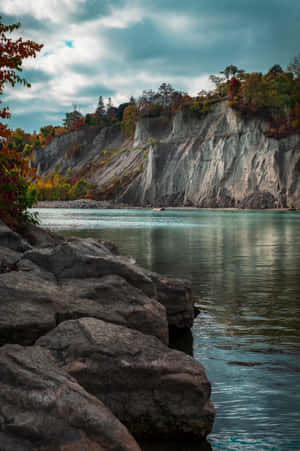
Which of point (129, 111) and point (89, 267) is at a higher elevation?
point (129, 111)

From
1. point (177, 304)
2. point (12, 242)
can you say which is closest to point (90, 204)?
point (12, 242)

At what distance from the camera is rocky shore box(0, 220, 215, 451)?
11.8ft

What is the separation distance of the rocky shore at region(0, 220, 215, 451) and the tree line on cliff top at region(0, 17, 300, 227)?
3562 mm

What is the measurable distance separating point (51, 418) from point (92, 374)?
1.12m

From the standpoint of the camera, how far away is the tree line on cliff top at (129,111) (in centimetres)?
913

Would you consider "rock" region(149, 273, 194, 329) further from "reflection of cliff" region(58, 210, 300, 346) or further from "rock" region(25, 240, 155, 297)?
"rock" region(25, 240, 155, 297)

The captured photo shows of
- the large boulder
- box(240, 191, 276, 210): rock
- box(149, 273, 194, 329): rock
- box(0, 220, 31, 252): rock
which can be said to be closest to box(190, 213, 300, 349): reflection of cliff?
box(149, 273, 194, 329): rock

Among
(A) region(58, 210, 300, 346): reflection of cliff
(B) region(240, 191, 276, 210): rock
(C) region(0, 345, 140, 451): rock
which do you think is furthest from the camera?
(B) region(240, 191, 276, 210): rock

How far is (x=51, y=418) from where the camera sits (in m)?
3.56

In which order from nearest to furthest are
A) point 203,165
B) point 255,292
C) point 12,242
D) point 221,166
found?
point 12,242, point 255,292, point 221,166, point 203,165

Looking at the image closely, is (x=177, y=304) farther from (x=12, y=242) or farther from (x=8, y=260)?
(x=12, y=242)

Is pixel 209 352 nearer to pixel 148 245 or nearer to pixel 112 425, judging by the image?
pixel 112 425

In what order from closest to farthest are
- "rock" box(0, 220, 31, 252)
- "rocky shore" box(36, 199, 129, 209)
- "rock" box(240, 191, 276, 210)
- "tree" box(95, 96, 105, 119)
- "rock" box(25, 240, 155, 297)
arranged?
"rock" box(25, 240, 155, 297), "rock" box(0, 220, 31, 252), "rock" box(240, 191, 276, 210), "rocky shore" box(36, 199, 129, 209), "tree" box(95, 96, 105, 119)

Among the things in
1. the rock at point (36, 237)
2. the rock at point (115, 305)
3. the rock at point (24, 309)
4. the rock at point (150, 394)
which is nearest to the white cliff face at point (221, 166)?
the rock at point (36, 237)
